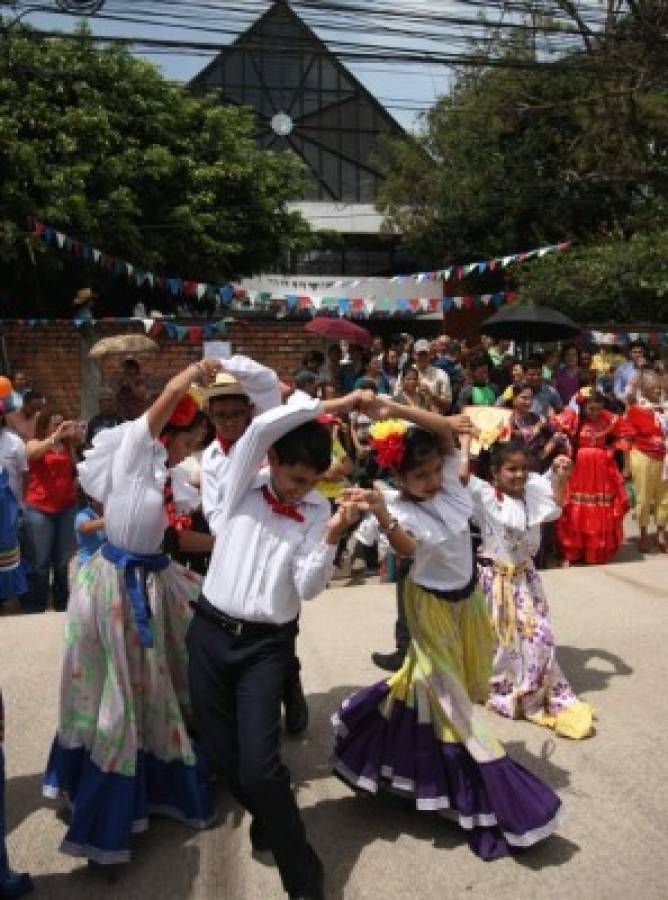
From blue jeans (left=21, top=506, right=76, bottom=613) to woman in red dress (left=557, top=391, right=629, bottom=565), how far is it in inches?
175

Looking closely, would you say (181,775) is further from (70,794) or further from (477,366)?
(477,366)

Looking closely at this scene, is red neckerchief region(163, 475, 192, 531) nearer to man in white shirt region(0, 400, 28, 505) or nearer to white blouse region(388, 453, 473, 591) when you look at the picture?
white blouse region(388, 453, 473, 591)

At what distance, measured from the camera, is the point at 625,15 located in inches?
669

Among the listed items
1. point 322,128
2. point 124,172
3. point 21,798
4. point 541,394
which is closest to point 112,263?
point 124,172

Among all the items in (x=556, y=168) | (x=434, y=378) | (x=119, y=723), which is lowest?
(x=119, y=723)

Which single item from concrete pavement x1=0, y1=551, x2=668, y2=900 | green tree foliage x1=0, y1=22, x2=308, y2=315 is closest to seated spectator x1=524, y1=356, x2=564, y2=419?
concrete pavement x1=0, y1=551, x2=668, y2=900

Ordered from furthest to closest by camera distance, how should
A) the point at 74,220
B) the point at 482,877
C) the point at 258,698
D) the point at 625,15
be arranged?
the point at 625,15 < the point at 74,220 < the point at 482,877 < the point at 258,698

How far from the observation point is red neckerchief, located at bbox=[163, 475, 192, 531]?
341 cm

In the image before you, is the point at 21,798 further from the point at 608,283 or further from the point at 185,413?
the point at 608,283

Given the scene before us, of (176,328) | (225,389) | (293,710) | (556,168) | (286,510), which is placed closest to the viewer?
(286,510)

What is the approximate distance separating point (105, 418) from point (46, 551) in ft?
4.61

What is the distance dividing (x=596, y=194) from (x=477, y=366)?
12230 mm

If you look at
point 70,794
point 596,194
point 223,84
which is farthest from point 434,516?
point 223,84

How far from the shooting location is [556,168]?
66.2ft
